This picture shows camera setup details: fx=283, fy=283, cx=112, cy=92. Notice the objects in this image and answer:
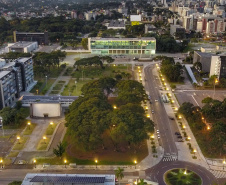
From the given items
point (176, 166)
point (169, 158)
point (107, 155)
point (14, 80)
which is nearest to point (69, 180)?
point (107, 155)

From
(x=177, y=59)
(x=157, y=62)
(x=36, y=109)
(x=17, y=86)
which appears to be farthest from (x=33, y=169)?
(x=177, y=59)

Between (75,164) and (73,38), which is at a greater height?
(73,38)

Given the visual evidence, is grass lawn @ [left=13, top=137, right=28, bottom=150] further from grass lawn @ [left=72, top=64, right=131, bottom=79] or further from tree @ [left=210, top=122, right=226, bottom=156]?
grass lawn @ [left=72, top=64, right=131, bottom=79]

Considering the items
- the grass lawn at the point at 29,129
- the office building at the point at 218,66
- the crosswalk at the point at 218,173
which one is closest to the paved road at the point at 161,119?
the crosswalk at the point at 218,173

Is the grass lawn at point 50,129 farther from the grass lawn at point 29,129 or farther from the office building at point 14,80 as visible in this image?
the office building at point 14,80

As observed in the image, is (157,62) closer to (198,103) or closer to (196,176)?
(198,103)

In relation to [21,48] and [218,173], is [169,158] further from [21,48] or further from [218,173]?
[21,48]
